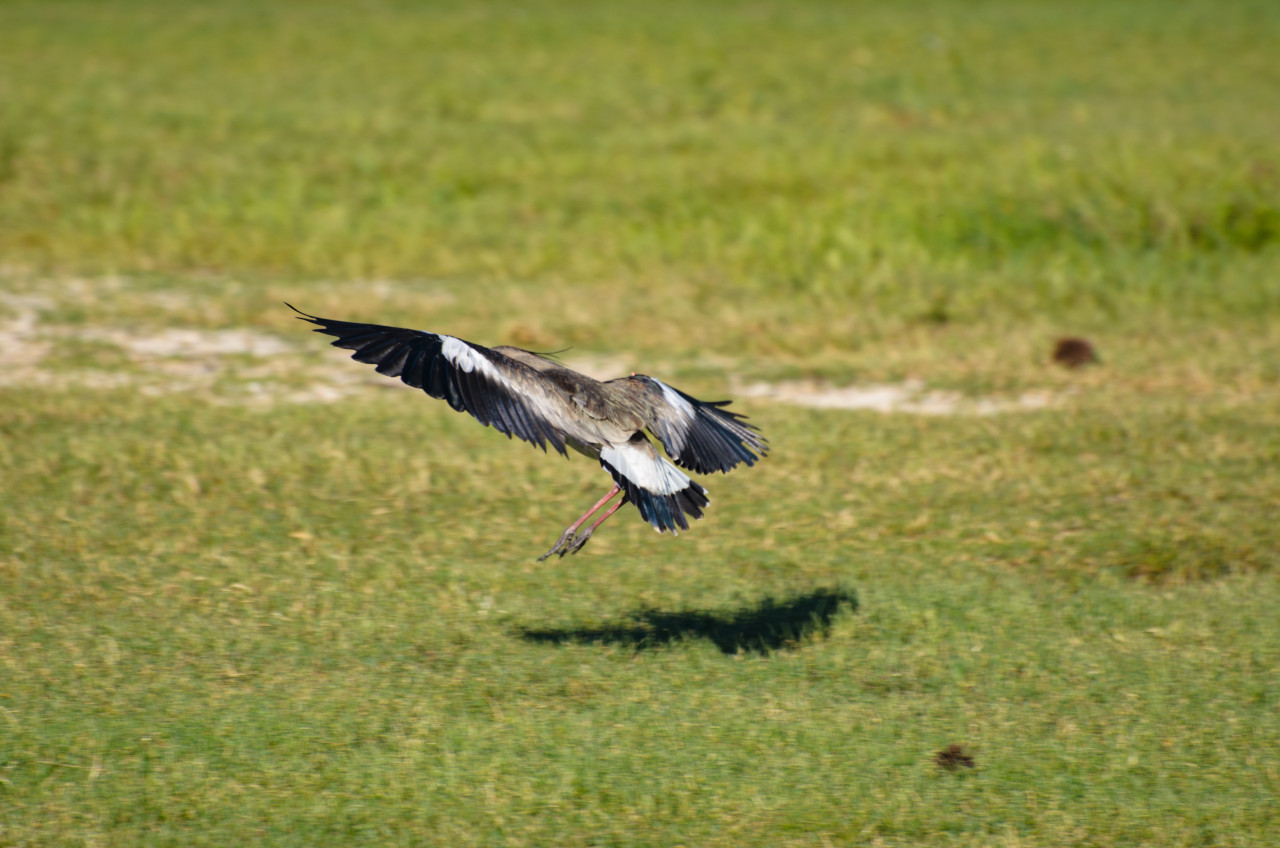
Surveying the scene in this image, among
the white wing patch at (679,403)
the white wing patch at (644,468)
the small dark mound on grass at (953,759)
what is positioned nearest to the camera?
the small dark mound on grass at (953,759)

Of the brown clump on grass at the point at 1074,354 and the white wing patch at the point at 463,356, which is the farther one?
the brown clump on grass at the point at 1074,354

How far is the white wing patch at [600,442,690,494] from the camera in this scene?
5.70m

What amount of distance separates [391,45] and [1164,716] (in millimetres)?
17050

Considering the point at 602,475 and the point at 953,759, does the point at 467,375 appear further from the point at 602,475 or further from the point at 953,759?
the point at 602,475

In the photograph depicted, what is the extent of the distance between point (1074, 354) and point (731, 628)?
19.3 feet

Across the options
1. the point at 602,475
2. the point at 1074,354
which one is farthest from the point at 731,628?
the point at 1074,354

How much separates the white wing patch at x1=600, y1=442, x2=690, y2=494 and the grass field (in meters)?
0.99

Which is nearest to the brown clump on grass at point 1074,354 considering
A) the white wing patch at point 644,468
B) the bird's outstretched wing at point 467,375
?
the white wing patch at point 644,468

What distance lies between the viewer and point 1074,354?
11242 mm

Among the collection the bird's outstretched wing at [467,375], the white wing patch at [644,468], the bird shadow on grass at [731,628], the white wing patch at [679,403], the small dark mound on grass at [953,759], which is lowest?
the small dark mound on grass at [953,759]

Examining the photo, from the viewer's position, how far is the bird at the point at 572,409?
17.9ft

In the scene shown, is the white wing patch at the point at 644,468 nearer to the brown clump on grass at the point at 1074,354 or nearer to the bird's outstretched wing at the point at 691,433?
the bird's outstretched wing at the point at 691,433

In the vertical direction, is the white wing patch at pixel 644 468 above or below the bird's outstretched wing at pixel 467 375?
below

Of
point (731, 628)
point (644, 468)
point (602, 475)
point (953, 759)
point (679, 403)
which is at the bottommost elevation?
point (953, 759)
